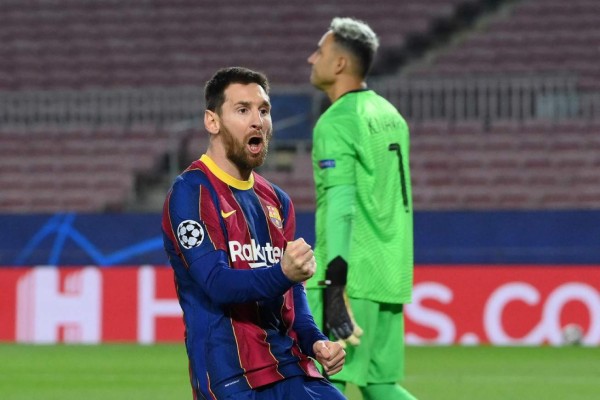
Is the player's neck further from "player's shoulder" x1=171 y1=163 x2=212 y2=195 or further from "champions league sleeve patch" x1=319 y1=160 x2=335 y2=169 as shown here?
"player's shoulder" x1=171 y1=163 x2=212 y2=195

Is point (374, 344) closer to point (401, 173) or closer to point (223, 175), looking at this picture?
point (401, 173)

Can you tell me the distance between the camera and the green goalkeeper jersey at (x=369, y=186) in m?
4.97

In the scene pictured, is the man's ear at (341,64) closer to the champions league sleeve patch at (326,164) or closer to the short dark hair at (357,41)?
the short dark hair at (357,41)

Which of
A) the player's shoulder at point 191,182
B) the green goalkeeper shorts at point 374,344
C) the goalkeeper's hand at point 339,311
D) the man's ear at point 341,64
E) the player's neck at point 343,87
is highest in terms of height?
the man's ear at point 341,64

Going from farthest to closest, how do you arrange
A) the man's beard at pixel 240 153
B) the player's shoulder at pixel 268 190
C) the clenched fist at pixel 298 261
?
the player's shoulder at pixel 268 190 → the man's beard at pixel 240 153 → the clenched fist at pixel 298 261

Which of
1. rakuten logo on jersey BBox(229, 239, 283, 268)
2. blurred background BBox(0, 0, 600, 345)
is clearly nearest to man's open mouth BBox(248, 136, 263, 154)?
rakuten logo on jersey BBox(229, 239, 283, 268)

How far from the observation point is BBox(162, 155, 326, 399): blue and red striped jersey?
3.54 meters

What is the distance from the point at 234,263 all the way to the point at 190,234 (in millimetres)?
146

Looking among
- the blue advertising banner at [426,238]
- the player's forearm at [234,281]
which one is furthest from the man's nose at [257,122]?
the blue advertising banner at [426,238]

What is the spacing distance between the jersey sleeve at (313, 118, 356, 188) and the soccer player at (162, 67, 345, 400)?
3.82 feet

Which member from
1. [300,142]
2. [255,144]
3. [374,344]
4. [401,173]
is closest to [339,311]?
[374,344]

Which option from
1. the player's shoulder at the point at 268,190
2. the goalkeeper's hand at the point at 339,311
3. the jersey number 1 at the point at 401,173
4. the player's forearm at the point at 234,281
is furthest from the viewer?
the jersey number 1 at the point at 401,173

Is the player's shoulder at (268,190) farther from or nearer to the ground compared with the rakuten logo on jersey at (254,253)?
farther from the ground

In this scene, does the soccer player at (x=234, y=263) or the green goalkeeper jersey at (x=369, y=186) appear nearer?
the soccer player at (x=234, y=263)
